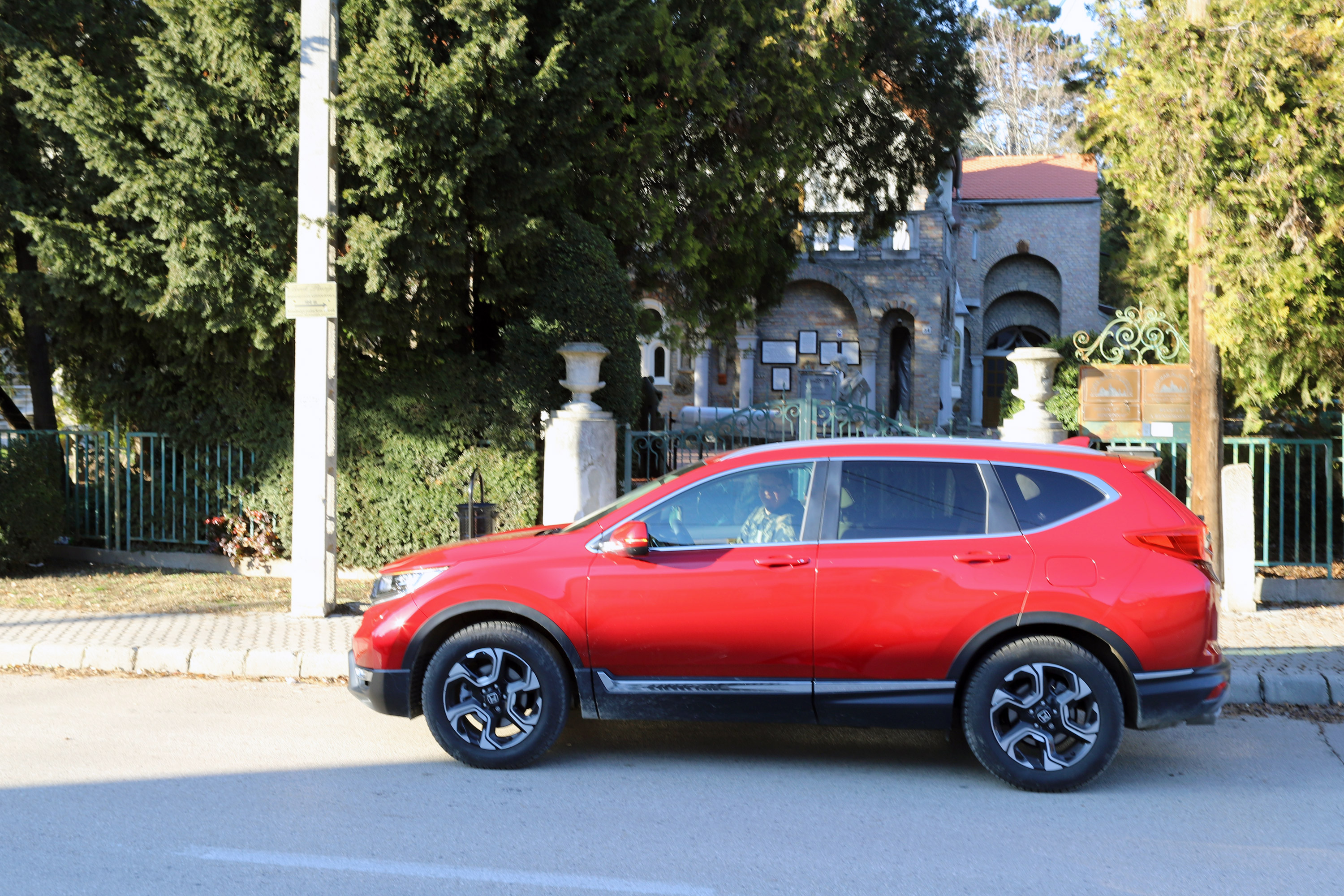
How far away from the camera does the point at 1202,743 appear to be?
6273 millimetres

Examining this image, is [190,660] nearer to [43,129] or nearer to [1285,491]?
[43,129]

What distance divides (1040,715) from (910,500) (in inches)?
47.0

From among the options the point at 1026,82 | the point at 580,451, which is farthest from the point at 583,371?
the point at 1026,82

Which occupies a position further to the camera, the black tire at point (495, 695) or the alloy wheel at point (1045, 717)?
the black tire at point (495, 695)

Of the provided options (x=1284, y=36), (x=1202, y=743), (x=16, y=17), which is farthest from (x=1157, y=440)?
(x=16, y=17)

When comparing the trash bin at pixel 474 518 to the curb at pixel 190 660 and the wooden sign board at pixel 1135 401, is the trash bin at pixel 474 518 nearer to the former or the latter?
the curb at pixel 190 660

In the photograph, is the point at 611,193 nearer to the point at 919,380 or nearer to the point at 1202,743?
the point at 1202,743

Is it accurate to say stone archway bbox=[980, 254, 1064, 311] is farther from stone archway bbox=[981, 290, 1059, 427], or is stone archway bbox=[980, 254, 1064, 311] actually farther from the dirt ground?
the dirt ground

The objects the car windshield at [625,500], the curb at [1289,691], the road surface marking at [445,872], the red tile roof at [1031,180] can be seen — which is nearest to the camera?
the road surface marking at [445,872]

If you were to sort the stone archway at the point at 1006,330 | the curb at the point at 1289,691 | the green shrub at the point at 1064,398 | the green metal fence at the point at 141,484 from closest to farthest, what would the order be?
the curb at the point at 1289,691 → the green metal fence at the point at 141,484 → the green shrub at the point at 1064,398 → the stone archway at the point at 1006,330

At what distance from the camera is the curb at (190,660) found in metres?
7.77

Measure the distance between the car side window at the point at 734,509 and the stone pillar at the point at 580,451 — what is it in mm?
4893

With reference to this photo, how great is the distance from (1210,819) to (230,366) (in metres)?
9.93

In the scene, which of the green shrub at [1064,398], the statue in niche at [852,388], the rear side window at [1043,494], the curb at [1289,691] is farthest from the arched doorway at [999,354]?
the rear side window at [1043,494]
